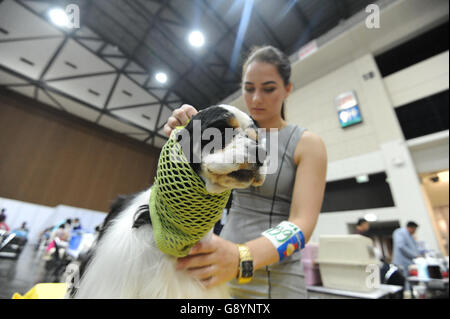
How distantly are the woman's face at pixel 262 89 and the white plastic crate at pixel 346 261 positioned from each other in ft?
5.16

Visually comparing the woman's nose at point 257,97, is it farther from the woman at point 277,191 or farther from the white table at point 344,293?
the white table at point 344,293

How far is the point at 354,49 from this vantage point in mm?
5461

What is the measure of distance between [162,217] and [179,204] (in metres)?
0.07

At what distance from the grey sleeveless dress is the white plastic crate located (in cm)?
131

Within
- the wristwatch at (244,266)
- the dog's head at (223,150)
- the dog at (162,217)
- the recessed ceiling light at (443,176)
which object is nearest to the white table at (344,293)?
the wristwatch at (244,266)

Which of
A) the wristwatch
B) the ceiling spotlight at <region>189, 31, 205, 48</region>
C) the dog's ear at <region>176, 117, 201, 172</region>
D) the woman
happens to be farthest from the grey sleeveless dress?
the ceiling spotlight at <region>189, 31, 205, 48</region>

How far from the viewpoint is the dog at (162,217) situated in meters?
0.29

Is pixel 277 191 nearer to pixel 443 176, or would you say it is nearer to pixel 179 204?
pixel 179 204

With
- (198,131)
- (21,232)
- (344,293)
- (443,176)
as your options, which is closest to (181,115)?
(198,131)

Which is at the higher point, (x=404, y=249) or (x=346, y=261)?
(x=404, y=249)

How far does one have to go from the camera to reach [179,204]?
32cm

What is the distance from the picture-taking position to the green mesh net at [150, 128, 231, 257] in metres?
0.31

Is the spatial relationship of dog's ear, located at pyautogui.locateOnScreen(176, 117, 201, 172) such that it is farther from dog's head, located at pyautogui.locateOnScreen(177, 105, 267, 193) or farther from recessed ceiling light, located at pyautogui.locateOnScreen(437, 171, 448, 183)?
recessed ceiling light, located at pyautogui.locateOnScreen(437, 171, 448, 183)
